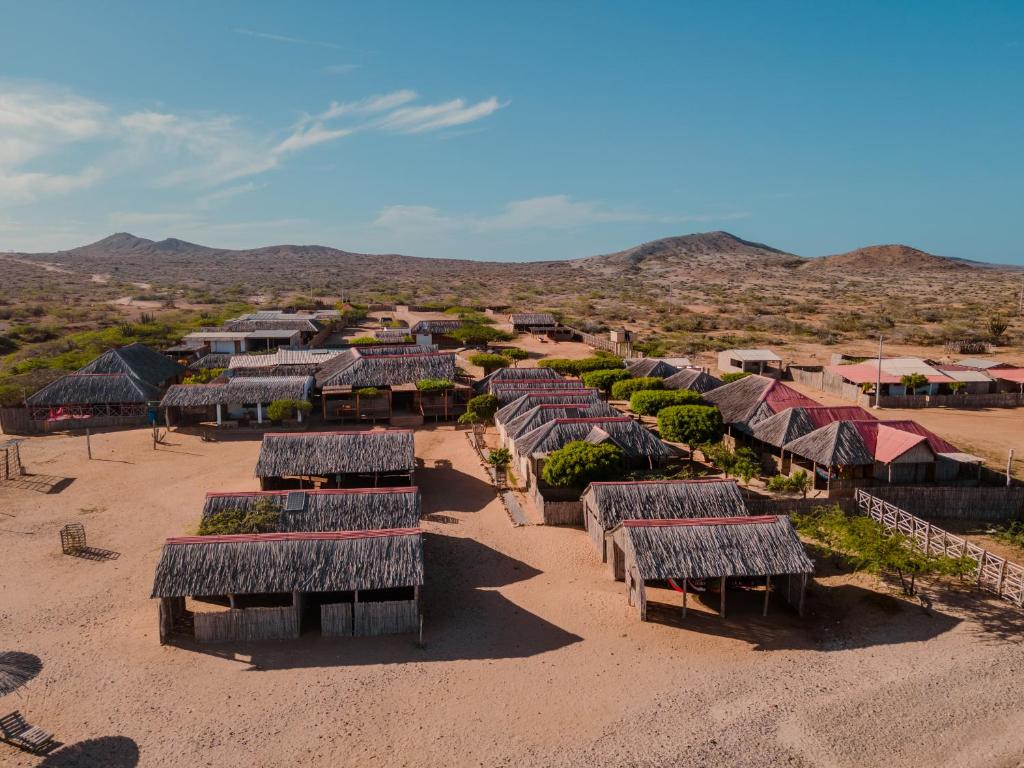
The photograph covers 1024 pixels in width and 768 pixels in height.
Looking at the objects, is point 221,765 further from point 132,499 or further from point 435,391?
point 435,391

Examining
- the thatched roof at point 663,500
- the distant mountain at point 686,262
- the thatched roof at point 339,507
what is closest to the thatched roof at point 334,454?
the thatched roof at point 339,507

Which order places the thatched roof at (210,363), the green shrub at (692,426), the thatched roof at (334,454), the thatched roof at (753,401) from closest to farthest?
the thatched roof at (334,454) < the green shrub at (692,426) < the thatched roof at (753,401) < the thatched roof at (210,363)

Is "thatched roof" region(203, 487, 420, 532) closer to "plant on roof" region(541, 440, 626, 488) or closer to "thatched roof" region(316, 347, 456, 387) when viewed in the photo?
"plant on roof" region(541, 440, 626, 488)

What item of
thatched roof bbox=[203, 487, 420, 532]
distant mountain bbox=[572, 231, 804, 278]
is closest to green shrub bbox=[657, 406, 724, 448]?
thatched roof bbox=[203, 487, 420, 532]

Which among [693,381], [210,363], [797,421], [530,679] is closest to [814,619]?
[530,679]

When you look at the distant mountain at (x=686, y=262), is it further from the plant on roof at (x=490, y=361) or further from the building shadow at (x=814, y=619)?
the building shadow at (x=814, y=619)

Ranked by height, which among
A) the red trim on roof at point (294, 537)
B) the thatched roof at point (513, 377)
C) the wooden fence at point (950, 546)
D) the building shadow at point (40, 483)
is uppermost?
the thatched roof at point (513, 377)
